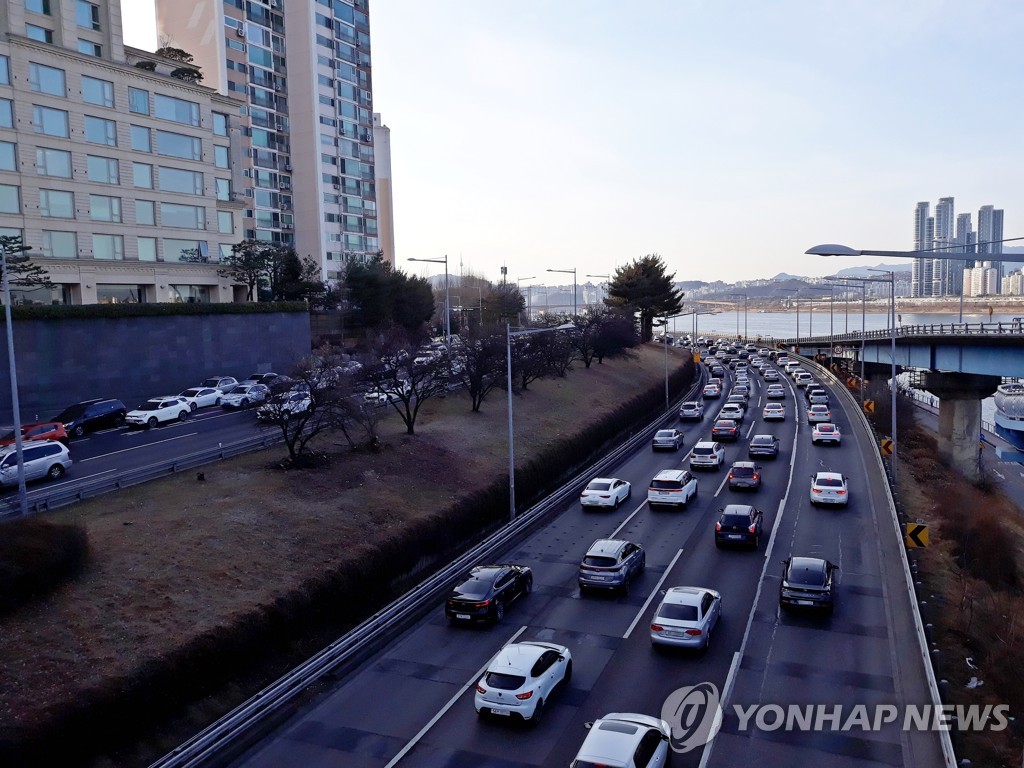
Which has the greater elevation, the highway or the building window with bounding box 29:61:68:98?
the building window with bounding box 29:61:68:98

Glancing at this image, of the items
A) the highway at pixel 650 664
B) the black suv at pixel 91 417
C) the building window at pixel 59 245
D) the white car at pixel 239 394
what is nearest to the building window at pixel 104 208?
the building window at pixel 59 245

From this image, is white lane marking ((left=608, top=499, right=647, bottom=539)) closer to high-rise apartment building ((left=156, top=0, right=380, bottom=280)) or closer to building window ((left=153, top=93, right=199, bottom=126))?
building window ((left=153, top=93, right=199, bottom=126))

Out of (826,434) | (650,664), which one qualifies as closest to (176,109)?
(826,434)

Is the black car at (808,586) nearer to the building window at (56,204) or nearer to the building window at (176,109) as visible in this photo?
the building window at (56,204)

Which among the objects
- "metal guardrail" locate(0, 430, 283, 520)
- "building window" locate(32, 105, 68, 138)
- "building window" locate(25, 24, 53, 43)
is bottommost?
"metal guardrail" locate(0, 430, 283, 520)

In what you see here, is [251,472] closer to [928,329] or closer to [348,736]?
[348,736]

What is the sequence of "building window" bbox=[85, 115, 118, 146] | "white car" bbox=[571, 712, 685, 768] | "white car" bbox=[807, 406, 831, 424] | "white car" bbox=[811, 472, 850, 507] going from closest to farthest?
"white car" bbox=[571, 712, 685, 768]
"white car" bbox=[811, 472, 850, 507]
"building window" bbox=[85, 115, 118, 146]
"white car" bbox=[807, 406, 831, 424]

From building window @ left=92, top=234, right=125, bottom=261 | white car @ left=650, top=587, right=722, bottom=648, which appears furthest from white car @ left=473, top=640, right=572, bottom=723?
building window @ left=92, top=234, right=125, bottom=261
